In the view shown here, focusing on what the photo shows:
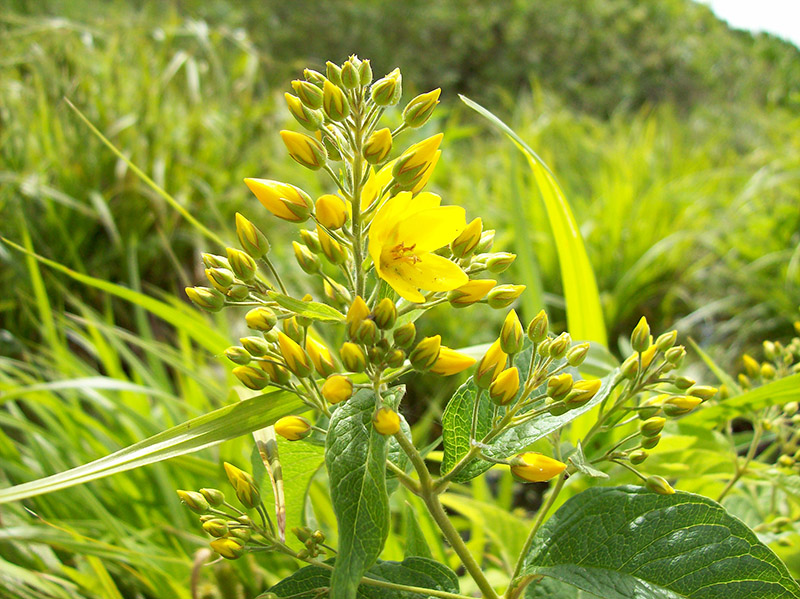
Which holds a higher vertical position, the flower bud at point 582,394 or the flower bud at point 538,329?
the flower bud at point 538,329

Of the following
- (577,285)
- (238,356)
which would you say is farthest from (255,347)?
(577,285)

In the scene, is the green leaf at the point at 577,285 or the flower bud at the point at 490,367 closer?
the flower bud at the point at 490,367

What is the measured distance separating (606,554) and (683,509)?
3.1 inches

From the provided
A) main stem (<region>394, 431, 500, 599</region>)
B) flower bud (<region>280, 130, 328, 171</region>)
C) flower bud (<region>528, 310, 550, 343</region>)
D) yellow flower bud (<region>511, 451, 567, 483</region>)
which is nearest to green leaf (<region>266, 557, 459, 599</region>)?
main stem (<region>394, 431, 500, 599</region>)

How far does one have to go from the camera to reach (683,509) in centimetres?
53

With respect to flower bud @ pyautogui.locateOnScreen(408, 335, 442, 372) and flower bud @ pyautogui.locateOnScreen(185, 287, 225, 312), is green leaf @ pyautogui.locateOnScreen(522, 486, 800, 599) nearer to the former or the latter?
flower bud @ pyautogui.locateOnScreen(408, 335, 442, 372)

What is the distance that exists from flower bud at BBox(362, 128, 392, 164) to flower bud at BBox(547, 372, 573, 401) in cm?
25

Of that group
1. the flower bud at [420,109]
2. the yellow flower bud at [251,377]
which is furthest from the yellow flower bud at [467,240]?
the yellow flower bud at [251,377]

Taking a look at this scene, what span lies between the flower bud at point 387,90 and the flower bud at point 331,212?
→ 12 centimetres

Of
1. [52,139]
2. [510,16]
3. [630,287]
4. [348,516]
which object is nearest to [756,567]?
[348,516]

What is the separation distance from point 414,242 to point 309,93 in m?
0.17

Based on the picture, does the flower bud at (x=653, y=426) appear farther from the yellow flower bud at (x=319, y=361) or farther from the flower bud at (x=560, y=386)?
the yellow flower bud at (x=319, y=361)

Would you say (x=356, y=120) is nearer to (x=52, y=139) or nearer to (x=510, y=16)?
(x=52, y=139)

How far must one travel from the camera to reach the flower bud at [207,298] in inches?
22.7
